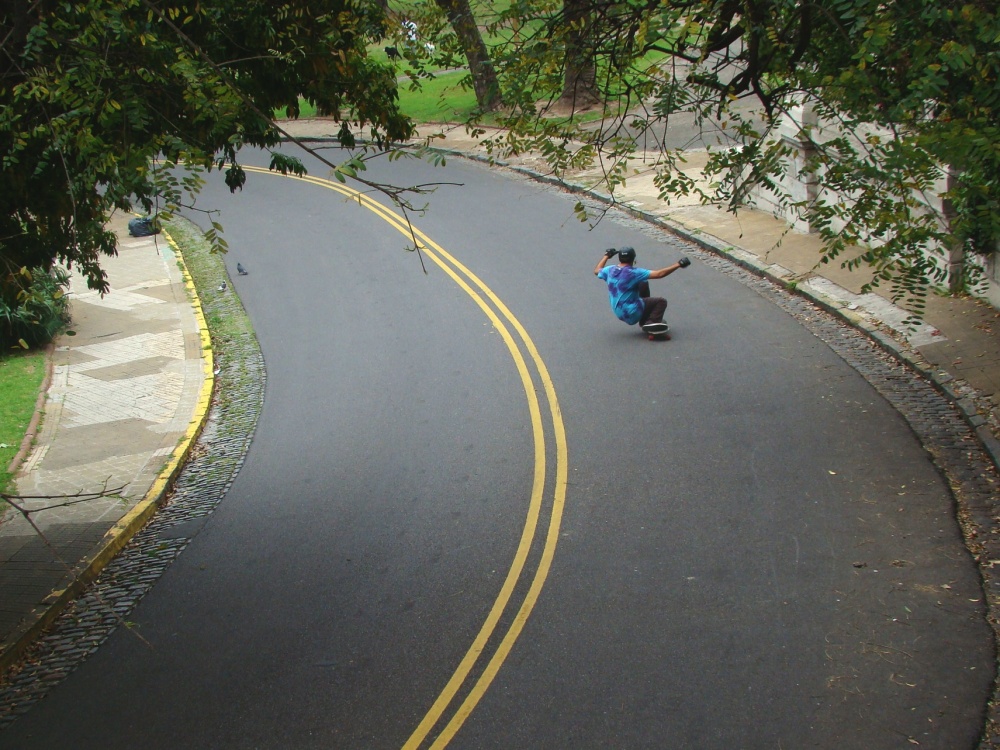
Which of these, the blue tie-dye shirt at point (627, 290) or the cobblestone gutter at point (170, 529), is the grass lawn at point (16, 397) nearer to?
the cobblestone gutter at point (170, 529)

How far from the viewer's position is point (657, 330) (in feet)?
43.9

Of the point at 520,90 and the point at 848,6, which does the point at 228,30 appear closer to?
the point at 520,90

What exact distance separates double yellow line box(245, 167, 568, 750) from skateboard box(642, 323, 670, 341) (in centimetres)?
152

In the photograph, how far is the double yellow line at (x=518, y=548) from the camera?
673 cm

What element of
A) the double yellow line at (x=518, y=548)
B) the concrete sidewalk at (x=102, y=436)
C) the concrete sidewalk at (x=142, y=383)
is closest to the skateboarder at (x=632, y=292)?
the double yellow line at (x=518, y=548)

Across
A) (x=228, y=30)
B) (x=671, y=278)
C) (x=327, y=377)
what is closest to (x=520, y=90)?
(x=228, y=30)

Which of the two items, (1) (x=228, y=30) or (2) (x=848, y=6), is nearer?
(2) (x=848, y=6)

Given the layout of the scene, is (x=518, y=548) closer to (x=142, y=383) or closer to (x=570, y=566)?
(x=570, y=566)

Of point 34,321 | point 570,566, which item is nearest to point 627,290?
point 570,566

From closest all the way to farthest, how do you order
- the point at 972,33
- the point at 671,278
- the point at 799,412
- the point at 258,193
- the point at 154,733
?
the point at 154,733, the point at 972,33, the point at 799,412, the point at 671,278, the point at 258,193

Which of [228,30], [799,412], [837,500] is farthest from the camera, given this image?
[799,412]

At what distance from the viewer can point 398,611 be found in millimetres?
8039

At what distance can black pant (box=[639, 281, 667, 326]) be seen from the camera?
44.0ft

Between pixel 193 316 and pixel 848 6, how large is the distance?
12.5 metres
